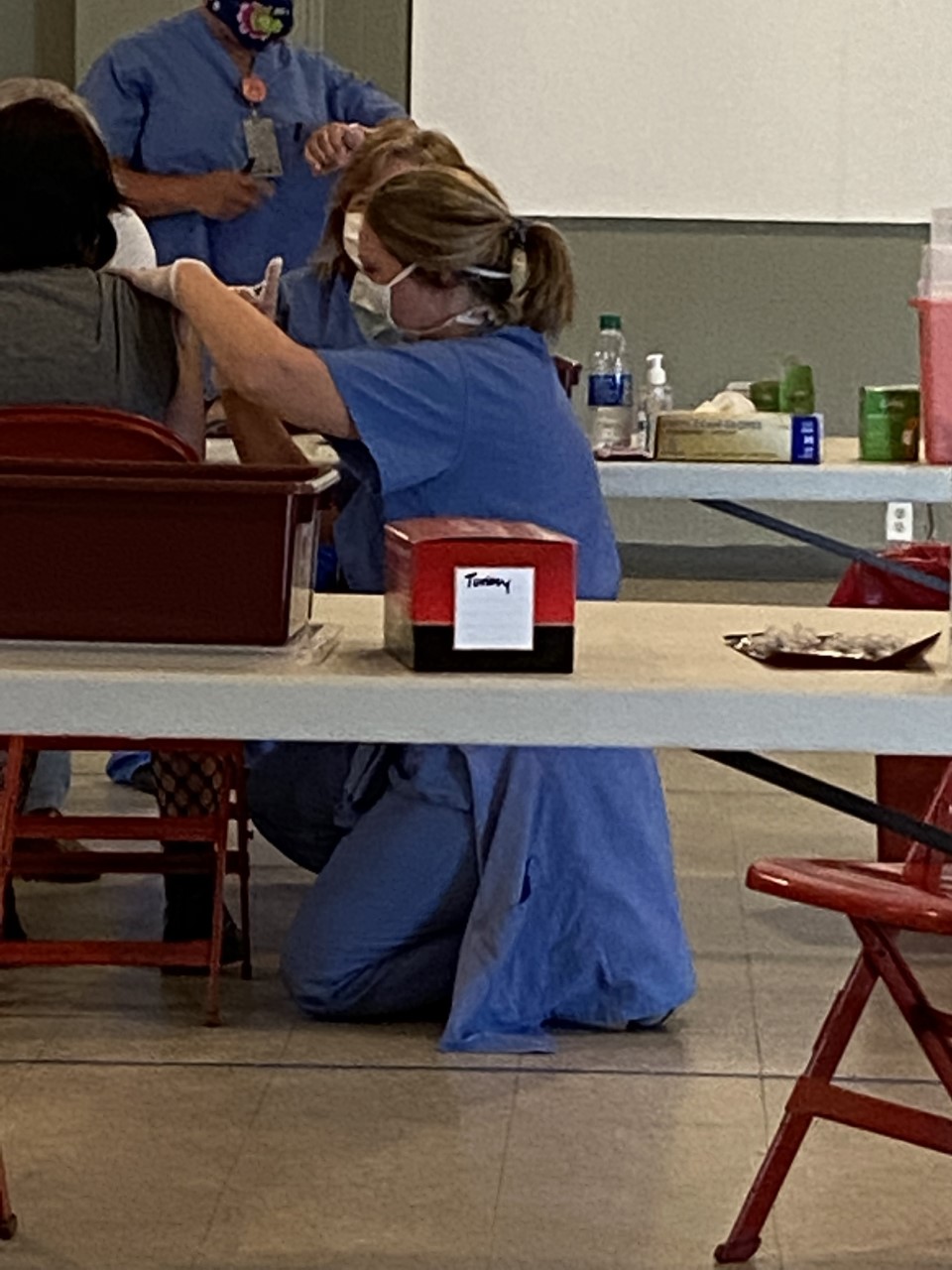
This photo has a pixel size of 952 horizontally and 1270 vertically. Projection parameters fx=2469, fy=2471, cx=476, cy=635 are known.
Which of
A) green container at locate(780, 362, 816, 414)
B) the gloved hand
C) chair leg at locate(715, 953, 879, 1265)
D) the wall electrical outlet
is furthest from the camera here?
the wall electrical outlet

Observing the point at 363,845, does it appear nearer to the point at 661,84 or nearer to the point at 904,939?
the point at 904,939

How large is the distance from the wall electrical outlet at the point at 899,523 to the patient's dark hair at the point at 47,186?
14.3 feet

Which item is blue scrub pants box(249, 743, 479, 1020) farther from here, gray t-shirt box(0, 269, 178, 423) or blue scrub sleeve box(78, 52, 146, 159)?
blue scrub sleeve box(78, 52, 146, 159)

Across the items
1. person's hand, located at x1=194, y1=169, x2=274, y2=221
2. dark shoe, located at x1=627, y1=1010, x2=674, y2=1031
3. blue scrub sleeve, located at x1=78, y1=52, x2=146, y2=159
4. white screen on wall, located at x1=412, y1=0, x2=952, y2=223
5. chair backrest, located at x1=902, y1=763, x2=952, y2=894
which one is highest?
white screen on wall, located at x1=412, y1=0, x2=952, y2=223

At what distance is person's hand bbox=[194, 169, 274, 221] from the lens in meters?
5.04

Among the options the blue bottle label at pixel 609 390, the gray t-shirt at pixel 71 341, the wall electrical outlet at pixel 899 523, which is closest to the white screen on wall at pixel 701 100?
the wall electrical outlet at pixel 899 523

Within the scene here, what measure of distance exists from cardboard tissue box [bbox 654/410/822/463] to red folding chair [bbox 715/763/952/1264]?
116 cm

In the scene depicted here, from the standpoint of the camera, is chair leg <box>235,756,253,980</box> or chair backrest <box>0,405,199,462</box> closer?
chair backrest <box>0,405,199,462</box>

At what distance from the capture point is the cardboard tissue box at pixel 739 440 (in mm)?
3477

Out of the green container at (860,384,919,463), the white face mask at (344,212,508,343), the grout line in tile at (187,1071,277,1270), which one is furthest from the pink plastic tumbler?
the grout line in tile at (187,1071,277,1270)

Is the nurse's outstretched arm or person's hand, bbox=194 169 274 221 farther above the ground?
person's hand, bbox=194 169 274 221

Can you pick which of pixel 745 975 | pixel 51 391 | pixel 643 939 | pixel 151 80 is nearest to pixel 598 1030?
pixel 643 939

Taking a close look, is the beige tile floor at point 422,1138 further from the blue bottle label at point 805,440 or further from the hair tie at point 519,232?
the hair tie at point 519,232

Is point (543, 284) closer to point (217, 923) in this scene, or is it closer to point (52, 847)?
point (217, 923)
